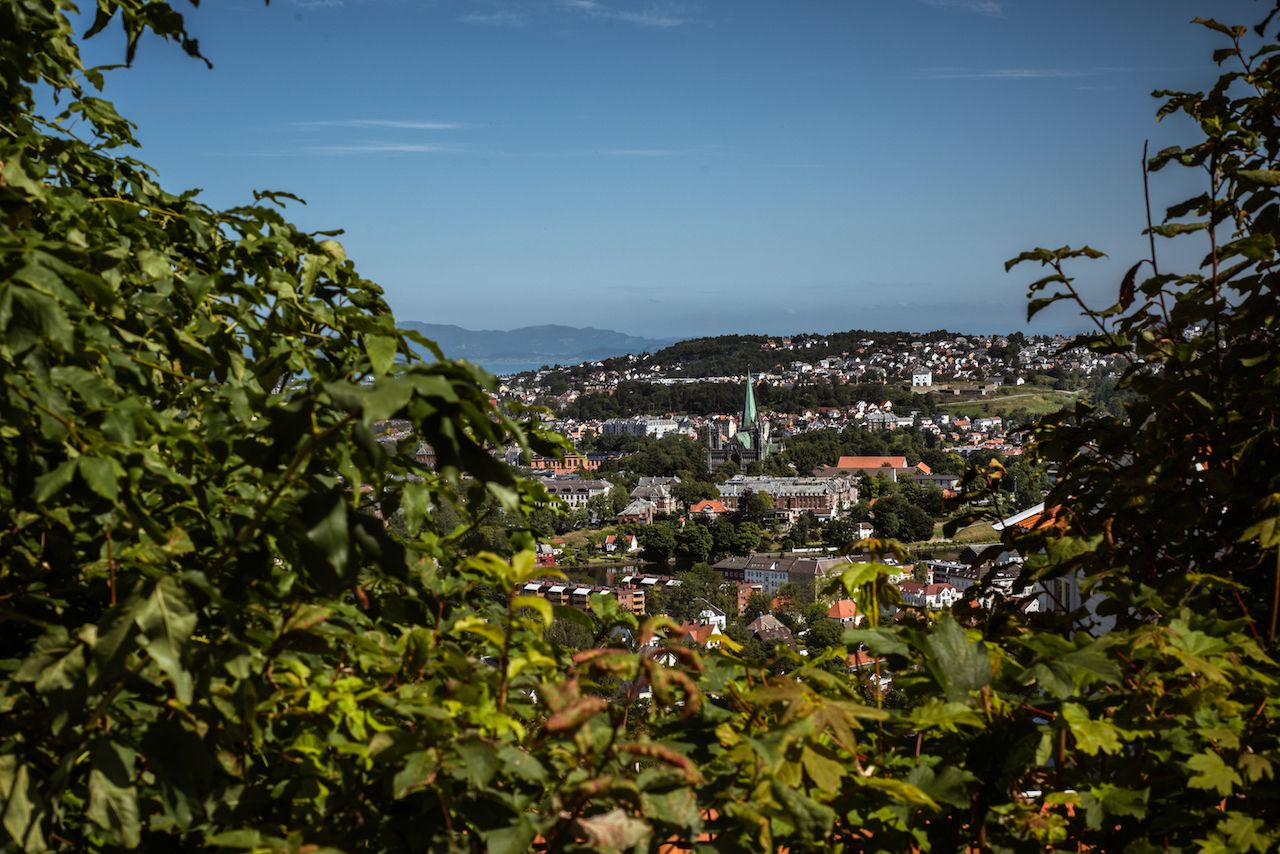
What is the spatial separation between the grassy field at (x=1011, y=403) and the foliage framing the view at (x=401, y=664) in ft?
327

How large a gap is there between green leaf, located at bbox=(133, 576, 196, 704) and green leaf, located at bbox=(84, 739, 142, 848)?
0.15m

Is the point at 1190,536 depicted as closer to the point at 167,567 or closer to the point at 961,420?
the point at 167,567

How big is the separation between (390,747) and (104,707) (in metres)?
A: 0.31

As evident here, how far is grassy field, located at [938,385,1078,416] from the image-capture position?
99.1 m

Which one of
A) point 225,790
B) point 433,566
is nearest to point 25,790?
point 225,790

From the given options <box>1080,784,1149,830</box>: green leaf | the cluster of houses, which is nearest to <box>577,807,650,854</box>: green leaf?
<box>1080,784,1149,830</box>: green leaf

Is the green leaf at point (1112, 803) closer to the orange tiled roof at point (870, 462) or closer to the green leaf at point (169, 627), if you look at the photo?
the green leaf at point (169, 627)

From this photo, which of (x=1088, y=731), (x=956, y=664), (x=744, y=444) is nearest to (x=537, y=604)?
(x=956, y=664)

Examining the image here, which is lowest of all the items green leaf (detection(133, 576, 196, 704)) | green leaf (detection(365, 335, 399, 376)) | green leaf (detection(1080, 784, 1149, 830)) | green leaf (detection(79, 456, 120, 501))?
green leaf (detection(1080, 784, 1149, 830))

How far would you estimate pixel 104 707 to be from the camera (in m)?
1.16

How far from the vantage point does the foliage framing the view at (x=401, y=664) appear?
115cm

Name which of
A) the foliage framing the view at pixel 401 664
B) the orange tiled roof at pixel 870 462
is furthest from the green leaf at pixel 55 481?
the orange tiled roof at pixel 870 462

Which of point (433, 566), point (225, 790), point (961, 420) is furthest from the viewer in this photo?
point (961, 420)

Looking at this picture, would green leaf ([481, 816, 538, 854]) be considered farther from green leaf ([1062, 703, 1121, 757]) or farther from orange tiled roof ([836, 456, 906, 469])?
orange tiled roof ([836, 456, 906, 469])
